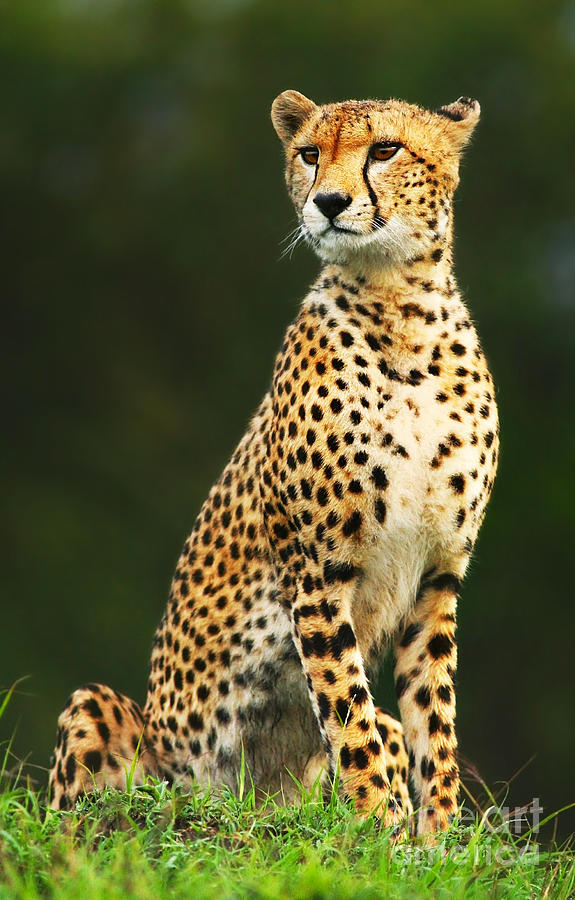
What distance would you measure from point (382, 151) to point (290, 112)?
18.7 inches

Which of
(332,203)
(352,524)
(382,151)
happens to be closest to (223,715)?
(352,524)

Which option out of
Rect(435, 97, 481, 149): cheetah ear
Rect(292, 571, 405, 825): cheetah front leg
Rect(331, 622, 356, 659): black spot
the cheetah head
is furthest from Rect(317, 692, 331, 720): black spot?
Rect(435, 97, 481, 149): cheetah ear

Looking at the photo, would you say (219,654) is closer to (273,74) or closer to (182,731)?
(182,731)

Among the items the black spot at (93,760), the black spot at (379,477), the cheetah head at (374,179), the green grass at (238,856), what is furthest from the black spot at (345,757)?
the cheetah head at (374,179)

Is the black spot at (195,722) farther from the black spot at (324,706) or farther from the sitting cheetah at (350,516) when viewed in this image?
the black spot at (324,706)

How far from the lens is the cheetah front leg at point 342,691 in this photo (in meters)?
3.92

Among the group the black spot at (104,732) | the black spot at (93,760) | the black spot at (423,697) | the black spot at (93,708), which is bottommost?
the black spot at (93,760)

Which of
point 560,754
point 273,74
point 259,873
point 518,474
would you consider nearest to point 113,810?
point 259,873

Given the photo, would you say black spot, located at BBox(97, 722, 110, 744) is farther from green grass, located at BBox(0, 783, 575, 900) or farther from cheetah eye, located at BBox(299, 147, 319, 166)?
cheetah eye, located at BBox(299, 147, 319, 166)

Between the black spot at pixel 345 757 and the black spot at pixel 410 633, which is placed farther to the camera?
the black spot at pixel 410 633

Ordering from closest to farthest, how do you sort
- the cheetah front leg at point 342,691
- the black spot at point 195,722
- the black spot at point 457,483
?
1. the cheetah front leg at point 342,691
2. the black spot at point 457,483
3. the black spot at point 195,722

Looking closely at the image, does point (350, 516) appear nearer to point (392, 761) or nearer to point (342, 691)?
point (342, 691)

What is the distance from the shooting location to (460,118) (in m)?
4.40

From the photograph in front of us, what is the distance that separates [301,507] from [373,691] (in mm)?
612
